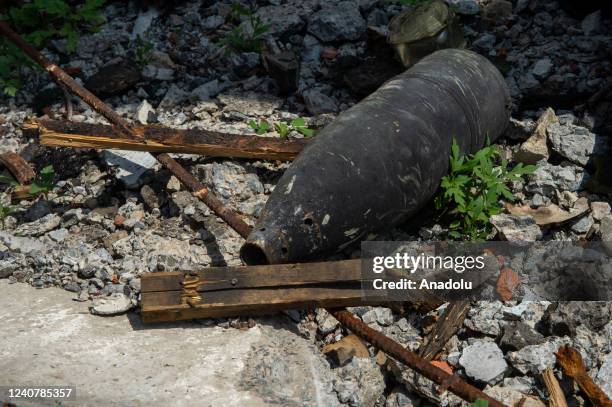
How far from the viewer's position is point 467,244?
403 centimetres

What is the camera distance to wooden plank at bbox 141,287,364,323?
3.38 metres

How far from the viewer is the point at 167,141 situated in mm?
4293

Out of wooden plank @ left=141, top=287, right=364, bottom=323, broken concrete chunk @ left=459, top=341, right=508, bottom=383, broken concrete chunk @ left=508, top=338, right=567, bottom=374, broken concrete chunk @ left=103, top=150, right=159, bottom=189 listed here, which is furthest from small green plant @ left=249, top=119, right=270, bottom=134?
broken concrete chunk @ left=508, top=338, right=567, bottom=374

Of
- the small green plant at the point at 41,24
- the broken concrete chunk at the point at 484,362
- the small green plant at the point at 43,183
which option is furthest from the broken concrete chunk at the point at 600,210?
the small green plant at the point at 41,24

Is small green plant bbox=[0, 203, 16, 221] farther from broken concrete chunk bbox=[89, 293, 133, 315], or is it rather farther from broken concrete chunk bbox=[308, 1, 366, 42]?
broken concrete chunk bbox=[308, 1, 366, 42]

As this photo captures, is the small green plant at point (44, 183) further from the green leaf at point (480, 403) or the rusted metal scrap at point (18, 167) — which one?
the green leaf at point (480, 403)

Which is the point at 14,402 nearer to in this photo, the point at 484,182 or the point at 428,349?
the point at 428,349

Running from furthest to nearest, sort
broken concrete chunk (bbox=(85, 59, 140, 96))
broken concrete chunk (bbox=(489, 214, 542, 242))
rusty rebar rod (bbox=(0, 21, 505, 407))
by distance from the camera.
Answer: broken concrete chunk (bbox=(85, 59, 140, 96)), broken concrete chunk (bbox=(489, 214, 542, 242)), rusty rebar rod (bbox=(0, 21, 505, 407))

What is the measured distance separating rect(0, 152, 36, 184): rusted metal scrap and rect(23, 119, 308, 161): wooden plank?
0.41 meters

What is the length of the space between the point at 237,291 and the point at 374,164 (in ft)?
3.05

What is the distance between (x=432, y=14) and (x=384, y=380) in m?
2.84

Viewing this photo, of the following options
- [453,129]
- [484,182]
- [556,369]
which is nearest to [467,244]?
[484,182]

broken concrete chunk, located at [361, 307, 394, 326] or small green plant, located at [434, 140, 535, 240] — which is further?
small green plant, located at [434, 140, 535, 240]
